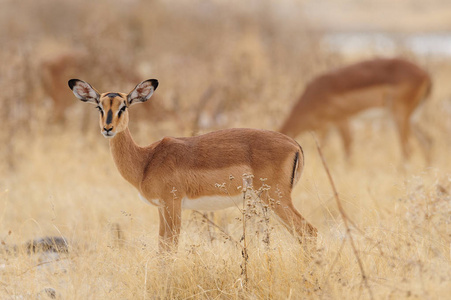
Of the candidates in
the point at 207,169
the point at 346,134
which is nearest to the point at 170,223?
the point at 207,169

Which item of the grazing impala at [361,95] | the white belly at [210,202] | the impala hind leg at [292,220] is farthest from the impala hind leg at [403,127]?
the white belly at [210,202]

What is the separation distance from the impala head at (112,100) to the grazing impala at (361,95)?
14.6ft

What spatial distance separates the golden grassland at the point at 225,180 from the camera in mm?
3676

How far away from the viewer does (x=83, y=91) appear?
3.97m

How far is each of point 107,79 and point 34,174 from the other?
1.99 metres

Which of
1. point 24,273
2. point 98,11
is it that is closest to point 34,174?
point 24,273

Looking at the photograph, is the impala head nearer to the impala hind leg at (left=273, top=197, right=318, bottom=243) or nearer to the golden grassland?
the golden grassland

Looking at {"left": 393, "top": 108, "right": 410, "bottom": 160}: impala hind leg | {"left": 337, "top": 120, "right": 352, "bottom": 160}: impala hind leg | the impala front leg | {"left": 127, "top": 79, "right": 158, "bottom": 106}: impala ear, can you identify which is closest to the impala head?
{"left": 127, "top": 79, "right": 158, "bottom": 106}: impala ear

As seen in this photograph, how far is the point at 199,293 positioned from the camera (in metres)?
3.57

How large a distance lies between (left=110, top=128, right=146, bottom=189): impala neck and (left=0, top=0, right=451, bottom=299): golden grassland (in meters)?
0.45

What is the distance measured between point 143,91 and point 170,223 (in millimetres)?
863

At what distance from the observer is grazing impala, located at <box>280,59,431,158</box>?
27.3 ft

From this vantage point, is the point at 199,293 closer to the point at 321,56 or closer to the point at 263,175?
the point at 263,175

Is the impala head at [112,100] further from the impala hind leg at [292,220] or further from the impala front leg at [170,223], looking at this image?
the impala hind leg at [292,220]
